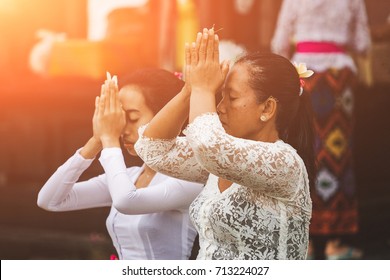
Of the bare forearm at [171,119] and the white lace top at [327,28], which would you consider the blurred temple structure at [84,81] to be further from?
the bare forearm at [171,119]

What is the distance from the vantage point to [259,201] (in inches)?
82.0

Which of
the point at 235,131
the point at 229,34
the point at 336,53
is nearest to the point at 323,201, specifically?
the point at 336,53

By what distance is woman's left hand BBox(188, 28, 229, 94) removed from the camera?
6.57ft

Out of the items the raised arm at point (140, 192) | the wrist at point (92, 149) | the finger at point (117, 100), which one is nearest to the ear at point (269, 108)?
the raised arm at point (140, 192)

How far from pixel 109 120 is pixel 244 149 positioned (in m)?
0.66

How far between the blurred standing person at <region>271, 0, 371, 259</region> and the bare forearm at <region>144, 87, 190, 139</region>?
1373 mm

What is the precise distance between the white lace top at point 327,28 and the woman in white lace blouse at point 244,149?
1308mm

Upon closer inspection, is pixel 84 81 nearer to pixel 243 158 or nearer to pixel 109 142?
pixel 109 142

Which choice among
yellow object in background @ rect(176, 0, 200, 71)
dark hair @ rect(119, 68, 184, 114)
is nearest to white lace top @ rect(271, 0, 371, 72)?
yellow object in background @ rect(176, 0, 200, 71)

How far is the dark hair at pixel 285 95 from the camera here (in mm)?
2100

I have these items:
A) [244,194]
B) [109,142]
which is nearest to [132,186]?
[109,142]

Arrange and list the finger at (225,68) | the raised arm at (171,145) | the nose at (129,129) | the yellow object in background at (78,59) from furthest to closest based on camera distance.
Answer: the yellow object in background at (78,59)
the nose at (129,129)
the raised arm at (171,145)
the finger at (225,68)
